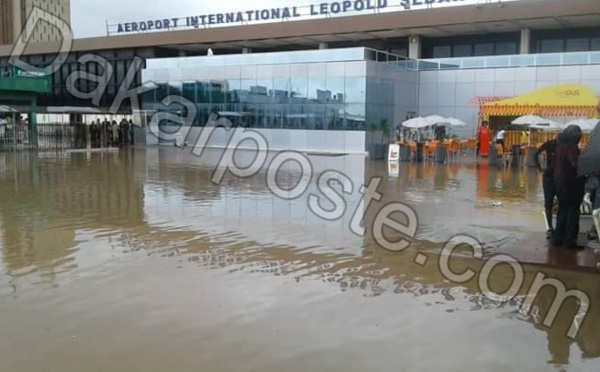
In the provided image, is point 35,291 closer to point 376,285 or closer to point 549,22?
point 376,285

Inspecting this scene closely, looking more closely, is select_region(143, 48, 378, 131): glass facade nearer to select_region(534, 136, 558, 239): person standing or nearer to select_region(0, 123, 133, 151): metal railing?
select_region(0, 123, 133, 151): metal railing

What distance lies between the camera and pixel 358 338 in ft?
17.2

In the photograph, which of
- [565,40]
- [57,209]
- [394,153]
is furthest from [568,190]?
[565,40]

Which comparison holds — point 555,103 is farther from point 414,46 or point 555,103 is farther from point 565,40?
point 414,46

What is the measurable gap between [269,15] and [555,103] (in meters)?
23.6

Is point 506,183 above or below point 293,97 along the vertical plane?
below

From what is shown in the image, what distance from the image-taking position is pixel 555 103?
2495cm

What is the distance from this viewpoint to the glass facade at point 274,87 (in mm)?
31516

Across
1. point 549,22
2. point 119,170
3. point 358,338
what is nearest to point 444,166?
point 119,170

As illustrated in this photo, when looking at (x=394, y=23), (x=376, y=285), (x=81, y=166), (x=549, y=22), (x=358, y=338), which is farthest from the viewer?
(x=394, y=23)

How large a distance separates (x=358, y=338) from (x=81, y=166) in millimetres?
19386

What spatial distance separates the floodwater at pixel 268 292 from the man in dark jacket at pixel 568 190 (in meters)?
0.42

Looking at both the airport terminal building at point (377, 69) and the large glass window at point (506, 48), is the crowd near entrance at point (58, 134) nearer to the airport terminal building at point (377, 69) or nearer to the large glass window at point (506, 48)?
the airport terminal building at point (377, 69)

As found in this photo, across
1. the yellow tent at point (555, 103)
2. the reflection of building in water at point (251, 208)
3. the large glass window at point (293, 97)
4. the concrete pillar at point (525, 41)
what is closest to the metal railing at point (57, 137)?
the large glass window at point (293, 97)
